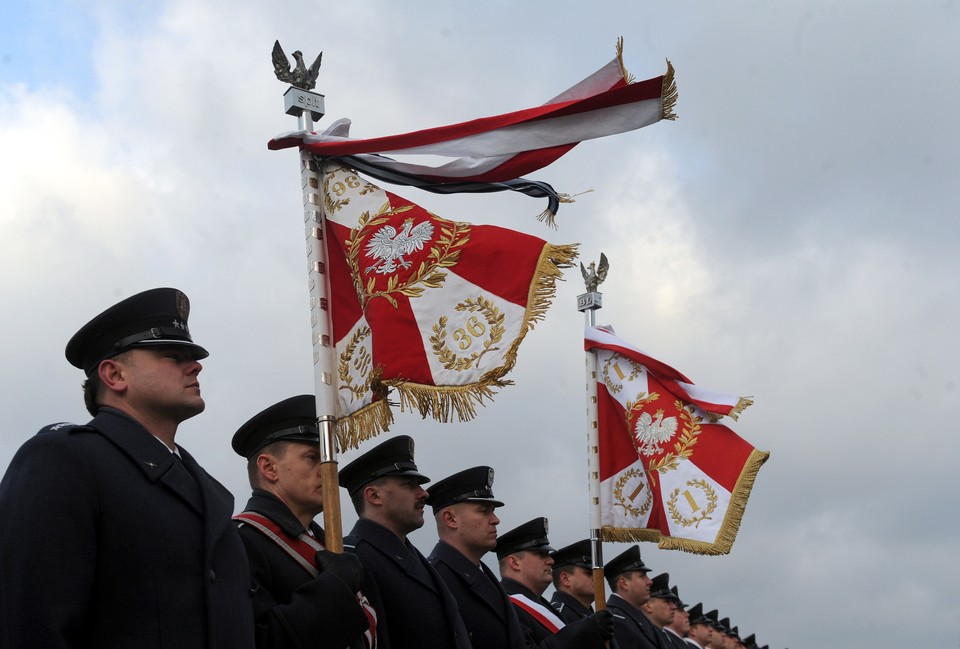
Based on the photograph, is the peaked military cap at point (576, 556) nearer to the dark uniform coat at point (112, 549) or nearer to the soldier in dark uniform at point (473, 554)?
the soldier in dark uniform at point (473, 554)

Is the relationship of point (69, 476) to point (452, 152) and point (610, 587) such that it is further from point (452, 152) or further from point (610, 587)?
point (610, 587)

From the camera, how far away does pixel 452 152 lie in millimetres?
7008

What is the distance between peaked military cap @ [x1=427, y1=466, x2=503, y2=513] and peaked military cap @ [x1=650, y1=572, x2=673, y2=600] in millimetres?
6468

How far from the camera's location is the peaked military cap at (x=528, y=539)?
9.71 m

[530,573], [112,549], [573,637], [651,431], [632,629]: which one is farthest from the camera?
[632,629]

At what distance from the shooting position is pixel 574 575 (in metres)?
10.9

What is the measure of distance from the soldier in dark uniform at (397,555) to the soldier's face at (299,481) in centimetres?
64

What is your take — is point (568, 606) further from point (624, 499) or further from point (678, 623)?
point (678, 623)

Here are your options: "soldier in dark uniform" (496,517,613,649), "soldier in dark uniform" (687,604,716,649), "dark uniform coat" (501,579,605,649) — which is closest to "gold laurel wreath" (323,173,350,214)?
"dark uniform coat" (501,579,605,649)

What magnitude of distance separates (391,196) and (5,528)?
3462 millimetres

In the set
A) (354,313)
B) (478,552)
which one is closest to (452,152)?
(354,313)

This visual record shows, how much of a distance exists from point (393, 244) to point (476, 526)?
94.3 inches

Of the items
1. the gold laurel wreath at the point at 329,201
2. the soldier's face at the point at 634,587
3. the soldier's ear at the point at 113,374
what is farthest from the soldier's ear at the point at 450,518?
the soldier's face at the point at 634,587

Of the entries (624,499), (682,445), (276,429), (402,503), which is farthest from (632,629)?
(276,429)
